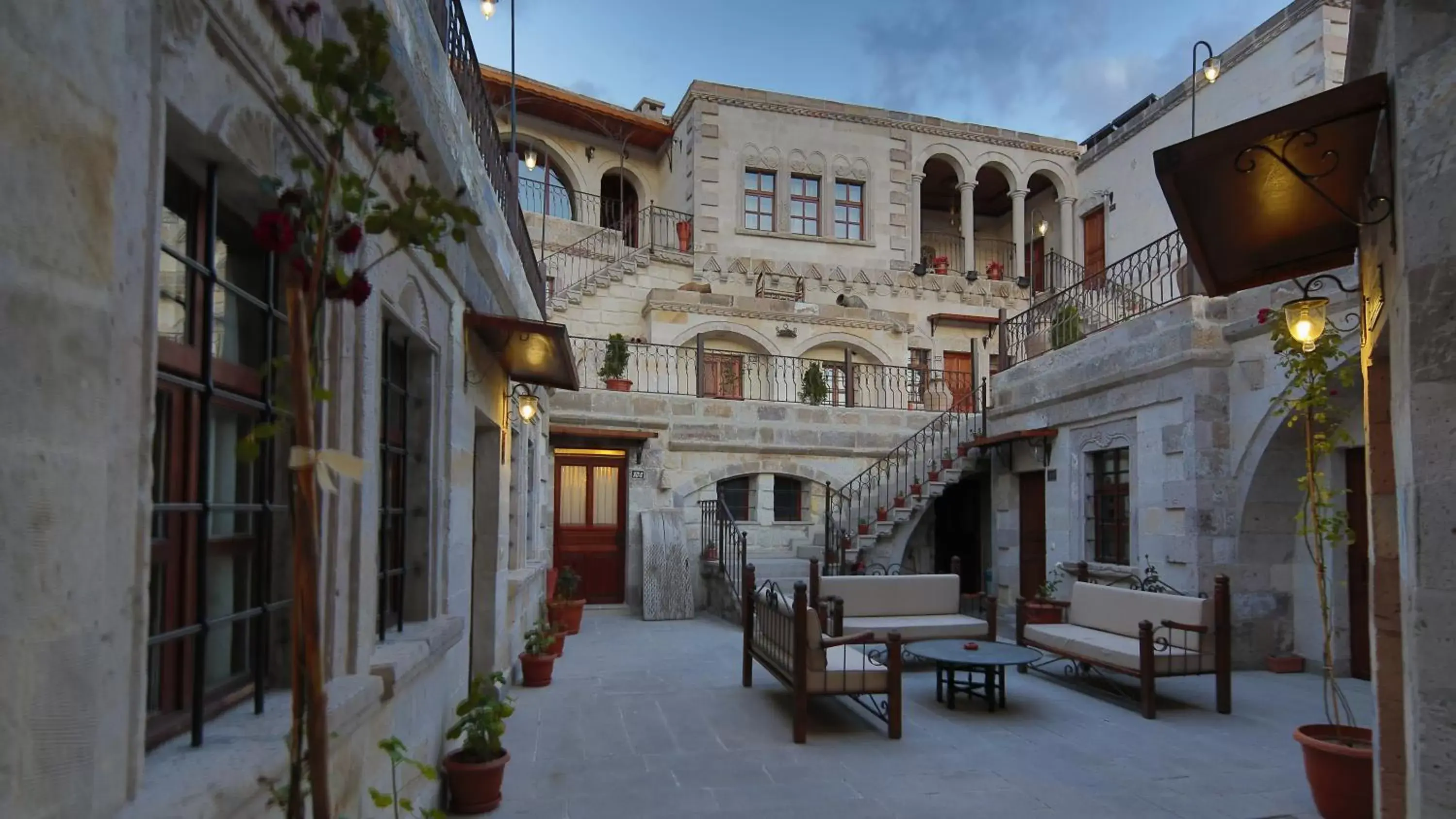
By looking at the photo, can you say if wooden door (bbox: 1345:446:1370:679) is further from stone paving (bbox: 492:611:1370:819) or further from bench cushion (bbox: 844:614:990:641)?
bench cushion (bbox: 844:614:990:641)

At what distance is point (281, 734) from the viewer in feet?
6.95

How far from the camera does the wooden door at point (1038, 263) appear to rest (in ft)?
66.7

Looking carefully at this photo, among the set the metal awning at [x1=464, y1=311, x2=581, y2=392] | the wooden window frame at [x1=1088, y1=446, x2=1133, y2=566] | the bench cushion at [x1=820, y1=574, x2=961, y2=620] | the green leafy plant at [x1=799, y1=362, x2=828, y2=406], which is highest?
the green leafy plant at [x1=799, y1=362, x2=828, y2=406]

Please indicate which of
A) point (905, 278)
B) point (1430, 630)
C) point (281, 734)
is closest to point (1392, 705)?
point (1430, 630)

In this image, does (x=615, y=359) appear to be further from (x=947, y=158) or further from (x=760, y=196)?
(x=947, y=158)

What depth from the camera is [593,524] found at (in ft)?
39.6

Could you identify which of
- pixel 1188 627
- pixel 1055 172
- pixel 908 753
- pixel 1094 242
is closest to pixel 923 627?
pixel 1188 627

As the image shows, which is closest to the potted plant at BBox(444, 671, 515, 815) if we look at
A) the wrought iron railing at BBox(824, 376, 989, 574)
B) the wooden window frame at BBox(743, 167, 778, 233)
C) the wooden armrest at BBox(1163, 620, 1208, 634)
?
the wooden armrest at BBox(1163, 620, 1208, 634)

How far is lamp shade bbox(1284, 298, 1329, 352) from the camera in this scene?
181 inches

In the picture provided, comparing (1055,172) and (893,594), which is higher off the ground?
(1055,172)

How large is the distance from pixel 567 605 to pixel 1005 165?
15.2m

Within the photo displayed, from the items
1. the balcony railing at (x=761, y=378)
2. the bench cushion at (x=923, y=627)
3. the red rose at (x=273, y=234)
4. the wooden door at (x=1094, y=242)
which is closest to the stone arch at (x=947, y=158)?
the wooden door at (x=1094, y=242)

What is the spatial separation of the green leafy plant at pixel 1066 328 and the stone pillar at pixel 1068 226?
31.2ft

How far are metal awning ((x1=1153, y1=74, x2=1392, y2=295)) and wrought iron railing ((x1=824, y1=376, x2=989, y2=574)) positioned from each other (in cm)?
784
